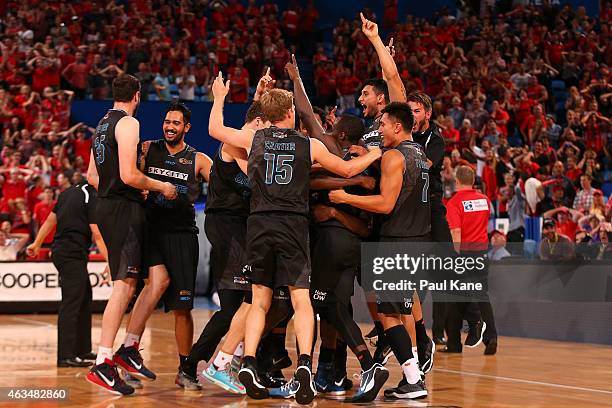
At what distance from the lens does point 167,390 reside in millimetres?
9250

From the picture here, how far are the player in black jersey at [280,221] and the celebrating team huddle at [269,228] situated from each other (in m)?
0.01

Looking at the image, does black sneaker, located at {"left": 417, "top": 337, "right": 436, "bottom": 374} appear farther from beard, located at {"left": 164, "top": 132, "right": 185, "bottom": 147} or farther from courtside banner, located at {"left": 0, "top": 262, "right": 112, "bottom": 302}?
courtside banner, located at {"left": 0, "top": 262, "right": 112, "bottom": 302}

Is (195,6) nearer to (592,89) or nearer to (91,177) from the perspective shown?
(592,89)

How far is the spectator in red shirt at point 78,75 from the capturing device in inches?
872

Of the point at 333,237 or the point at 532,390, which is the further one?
the point at 532,390

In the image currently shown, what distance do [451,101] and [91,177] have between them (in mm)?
14447

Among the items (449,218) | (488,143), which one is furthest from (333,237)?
(488,143)

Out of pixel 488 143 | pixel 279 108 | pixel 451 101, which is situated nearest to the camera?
pixel 279 108

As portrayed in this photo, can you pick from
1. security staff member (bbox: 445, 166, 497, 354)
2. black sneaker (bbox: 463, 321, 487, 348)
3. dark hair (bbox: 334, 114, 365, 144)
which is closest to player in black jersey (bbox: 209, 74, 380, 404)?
dark hair (bbox: 334, 114, 365, 144)

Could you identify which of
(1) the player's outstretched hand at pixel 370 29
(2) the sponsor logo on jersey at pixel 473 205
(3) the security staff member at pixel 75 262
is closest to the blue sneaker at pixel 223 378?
(3) the security staff member at pixel 75 262

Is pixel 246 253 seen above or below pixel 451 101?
below

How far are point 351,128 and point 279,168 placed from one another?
97 cm

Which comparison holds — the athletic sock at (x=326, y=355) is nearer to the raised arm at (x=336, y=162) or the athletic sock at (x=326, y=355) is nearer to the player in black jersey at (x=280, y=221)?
the player in black jersey at (x=280, y=221)

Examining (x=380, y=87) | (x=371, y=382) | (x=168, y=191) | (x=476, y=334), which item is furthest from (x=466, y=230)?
(x=168, y=191)
